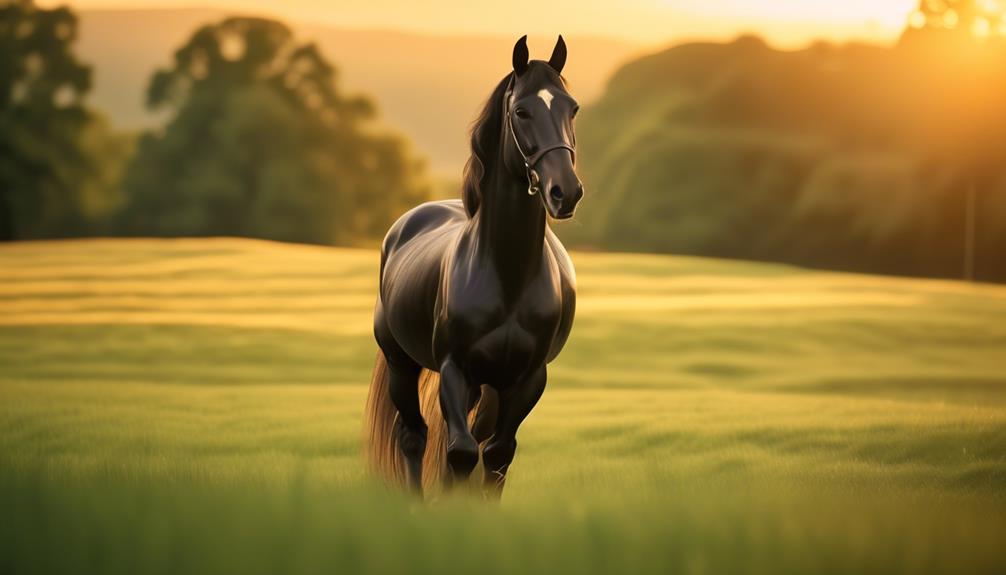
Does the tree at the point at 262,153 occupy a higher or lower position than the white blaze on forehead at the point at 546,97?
lower

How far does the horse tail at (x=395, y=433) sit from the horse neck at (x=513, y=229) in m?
1.25

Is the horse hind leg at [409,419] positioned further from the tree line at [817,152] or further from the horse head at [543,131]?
the tree line at [817,152]

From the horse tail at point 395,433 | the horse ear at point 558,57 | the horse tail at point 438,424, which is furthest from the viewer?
the horse tail at point 395,433

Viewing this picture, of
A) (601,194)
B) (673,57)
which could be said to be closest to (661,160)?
(601,194)

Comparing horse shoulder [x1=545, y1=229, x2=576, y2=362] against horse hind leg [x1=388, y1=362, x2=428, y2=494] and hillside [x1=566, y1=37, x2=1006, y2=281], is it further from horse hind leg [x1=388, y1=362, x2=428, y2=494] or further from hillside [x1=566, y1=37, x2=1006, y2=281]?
hillside [x1=566, y1=37, x2=1006, y2=281]

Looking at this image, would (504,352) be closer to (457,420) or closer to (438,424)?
(457,420)

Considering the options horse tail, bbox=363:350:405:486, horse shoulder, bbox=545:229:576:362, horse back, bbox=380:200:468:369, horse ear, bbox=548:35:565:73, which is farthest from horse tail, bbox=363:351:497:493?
horse ear, bbox=548:35:565:73

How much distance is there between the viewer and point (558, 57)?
6.32 metres

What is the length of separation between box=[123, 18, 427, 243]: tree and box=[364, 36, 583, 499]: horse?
38646mm

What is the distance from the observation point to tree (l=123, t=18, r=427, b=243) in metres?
45.3

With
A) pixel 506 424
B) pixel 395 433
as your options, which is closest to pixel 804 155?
pixel 395 433

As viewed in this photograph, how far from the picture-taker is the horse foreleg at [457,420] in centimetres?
643

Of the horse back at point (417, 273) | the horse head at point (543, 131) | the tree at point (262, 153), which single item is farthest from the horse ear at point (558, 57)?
the tree at point (262, 153)

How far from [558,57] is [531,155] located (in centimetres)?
71
